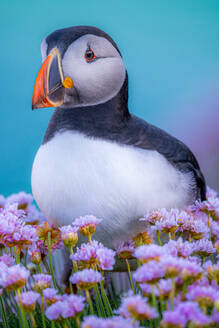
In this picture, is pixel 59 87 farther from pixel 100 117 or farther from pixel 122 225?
pixel 122 225

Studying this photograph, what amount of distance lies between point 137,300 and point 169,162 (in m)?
0.44

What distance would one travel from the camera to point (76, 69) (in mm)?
713

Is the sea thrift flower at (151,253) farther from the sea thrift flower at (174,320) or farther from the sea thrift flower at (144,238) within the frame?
the sea thrift flower at (144,238)

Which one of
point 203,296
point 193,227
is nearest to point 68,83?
point 193,227

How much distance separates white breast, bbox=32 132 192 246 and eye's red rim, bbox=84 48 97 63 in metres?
0.15

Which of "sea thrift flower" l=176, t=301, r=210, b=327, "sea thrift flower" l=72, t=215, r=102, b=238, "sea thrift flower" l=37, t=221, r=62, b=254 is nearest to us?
"sea thrift flower" l=176, t=301, r=210, b=327

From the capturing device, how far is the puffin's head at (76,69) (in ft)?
2.30

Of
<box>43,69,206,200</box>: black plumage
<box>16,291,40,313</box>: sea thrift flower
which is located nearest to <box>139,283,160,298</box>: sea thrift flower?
<box>16,291,40,313</box>: sea thrift flower

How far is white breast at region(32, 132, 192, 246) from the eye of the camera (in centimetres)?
71

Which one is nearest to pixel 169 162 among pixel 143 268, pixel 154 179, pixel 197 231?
pixel 154 179

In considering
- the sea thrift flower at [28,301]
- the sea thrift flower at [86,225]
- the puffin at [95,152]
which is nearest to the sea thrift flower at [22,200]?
the puffin at [95,152]

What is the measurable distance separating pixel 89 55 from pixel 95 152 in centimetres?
19

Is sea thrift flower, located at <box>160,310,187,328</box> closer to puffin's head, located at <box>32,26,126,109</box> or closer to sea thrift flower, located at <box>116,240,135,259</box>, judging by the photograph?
sea thrift flower, located at <box>116,240,135,259</box>

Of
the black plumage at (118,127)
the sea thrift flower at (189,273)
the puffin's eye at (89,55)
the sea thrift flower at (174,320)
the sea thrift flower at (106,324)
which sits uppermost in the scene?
the puffin's eye at (89,55)
